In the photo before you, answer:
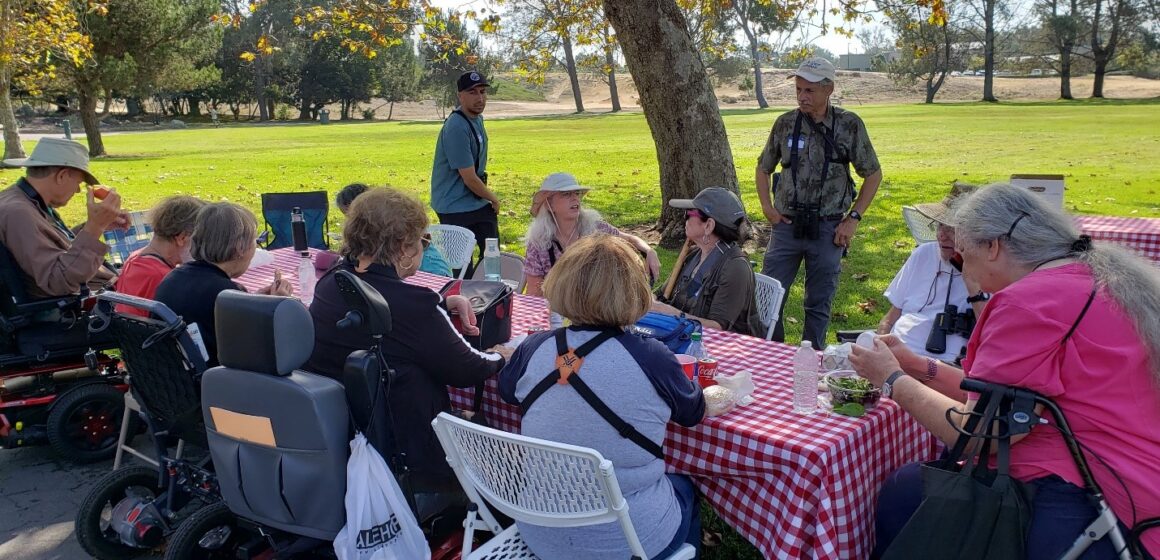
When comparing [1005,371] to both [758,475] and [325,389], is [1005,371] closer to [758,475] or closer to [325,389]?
[758,475]

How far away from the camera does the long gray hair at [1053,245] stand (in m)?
2.15

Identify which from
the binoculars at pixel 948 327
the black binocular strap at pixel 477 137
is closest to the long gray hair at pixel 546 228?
the black binocular strap at pixel 477 137

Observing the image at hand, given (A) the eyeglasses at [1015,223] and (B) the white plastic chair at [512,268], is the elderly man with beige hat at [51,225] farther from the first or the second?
(A) the eyeglasses at [1015,223]

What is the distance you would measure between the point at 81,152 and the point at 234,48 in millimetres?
68472

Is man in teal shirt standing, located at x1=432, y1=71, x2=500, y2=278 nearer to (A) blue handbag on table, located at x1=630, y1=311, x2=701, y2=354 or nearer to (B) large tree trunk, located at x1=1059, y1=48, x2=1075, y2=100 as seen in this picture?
(A) blue handbag on table, located at x1=630, y1=311, x2=701, y2=354

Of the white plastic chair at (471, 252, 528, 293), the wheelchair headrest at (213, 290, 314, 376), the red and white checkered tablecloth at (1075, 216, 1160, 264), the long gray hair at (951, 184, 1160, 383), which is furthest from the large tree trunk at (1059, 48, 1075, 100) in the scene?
the wheelchair headrest at (213, 290, 314, 376)

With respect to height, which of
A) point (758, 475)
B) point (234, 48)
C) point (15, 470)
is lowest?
point (15, 470)

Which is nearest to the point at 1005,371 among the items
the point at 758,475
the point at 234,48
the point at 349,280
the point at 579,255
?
the point at 758,475

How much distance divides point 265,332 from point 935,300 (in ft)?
10.3

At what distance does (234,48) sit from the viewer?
2594 inches

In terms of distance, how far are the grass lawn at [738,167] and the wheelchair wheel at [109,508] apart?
68.6 inches

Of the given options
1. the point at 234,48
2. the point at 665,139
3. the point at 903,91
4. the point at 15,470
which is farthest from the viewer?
the point at 903,91

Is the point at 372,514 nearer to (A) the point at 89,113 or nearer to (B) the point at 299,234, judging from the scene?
(B) the point at 299,234

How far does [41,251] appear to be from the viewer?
15.0 ft
